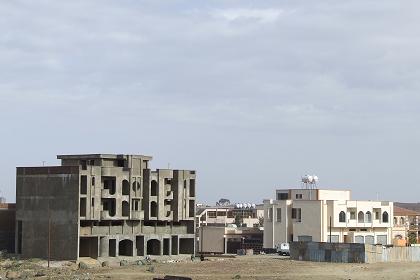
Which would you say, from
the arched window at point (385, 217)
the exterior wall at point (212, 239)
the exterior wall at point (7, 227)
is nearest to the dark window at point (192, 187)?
the exterior wall at point (212, 239)

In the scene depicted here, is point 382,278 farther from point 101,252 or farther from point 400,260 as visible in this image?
point 101,252

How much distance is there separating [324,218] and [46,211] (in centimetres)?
4527

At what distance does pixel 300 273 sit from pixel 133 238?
94.4ft

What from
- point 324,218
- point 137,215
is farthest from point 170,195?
point 324,218

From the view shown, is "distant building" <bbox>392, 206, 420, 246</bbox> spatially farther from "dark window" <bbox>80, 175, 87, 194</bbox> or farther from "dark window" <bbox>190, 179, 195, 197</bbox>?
"dark window" <bbox>80, 175, 87, 194</bbox>

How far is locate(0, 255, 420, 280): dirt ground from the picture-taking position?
89188 mm

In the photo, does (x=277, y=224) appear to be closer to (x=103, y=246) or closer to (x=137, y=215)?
(x=137, y=215)

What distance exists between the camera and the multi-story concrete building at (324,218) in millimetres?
132125

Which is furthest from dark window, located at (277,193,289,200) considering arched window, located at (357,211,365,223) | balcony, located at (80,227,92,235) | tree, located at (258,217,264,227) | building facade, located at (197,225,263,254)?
balcony, located at (80,227,92,235)

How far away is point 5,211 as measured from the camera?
115 metres

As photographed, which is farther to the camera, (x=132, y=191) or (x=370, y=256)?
(x=132, y=191)

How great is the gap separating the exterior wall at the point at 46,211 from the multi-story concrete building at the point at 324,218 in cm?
4083

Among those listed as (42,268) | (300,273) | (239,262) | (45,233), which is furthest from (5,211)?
(300,273)

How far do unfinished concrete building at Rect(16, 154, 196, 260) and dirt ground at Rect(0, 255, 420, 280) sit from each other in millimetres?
4680
